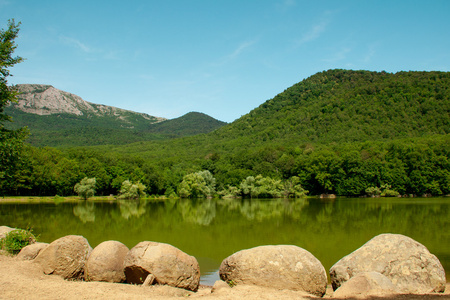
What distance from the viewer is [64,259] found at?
9820 mm

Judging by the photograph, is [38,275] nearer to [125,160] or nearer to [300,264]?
[300,264]

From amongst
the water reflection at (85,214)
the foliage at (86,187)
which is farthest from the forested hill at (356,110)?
the water reflection at (85,214)

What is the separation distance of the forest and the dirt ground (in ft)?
162

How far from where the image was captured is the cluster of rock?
905 cm

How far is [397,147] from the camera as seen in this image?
7031 centimetres

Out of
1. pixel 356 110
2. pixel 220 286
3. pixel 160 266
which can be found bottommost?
pixel 220 286

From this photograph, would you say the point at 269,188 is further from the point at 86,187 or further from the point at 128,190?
the point at 86,187

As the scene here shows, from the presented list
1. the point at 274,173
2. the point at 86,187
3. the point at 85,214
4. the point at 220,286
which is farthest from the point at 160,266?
the point at 274,173

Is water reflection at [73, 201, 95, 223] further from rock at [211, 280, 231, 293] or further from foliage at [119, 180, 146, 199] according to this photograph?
foliage at [119, 180, 146, 199]

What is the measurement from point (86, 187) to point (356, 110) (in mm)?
73445

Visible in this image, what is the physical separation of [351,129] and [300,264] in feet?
293

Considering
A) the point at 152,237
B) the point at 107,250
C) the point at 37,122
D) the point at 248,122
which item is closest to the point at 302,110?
the point at 248,122

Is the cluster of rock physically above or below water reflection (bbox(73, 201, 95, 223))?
above

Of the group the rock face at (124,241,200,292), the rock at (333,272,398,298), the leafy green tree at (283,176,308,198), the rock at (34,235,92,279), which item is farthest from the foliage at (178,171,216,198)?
the rock at (333,272,398,298)
